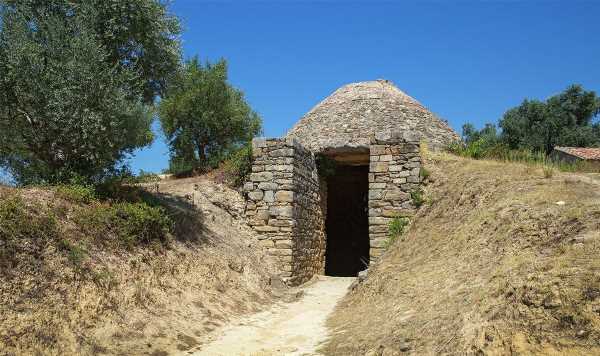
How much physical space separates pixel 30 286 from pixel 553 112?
119ft

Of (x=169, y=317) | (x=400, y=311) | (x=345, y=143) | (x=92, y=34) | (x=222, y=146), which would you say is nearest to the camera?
(x=400, y=311)

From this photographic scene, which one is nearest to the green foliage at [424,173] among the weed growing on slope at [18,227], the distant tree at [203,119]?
the weed growing on slope at [18,227]

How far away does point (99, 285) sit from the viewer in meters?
6.94

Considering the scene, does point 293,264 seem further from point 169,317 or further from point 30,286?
point 30,286

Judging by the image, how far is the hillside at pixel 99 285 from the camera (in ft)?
19.2

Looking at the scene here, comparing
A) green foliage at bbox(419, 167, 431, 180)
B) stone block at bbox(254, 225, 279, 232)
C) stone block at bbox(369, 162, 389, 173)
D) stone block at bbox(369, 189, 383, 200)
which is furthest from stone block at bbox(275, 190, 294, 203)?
green foliage at bbox(419, 167, 431, 180)

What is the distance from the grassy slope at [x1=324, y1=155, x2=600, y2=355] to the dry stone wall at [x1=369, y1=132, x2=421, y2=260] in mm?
1515

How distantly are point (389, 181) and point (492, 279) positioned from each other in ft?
23.8

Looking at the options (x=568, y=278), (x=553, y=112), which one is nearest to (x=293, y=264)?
(x=568, y=278)

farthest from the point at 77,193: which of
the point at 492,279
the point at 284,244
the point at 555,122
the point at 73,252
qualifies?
the point at 555,122

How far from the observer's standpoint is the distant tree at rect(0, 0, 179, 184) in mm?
8844

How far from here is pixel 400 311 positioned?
21.7ft

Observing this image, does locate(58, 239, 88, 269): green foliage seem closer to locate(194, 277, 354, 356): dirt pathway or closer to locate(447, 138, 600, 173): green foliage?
locate(194, 277, 354, 356): dirt pathway

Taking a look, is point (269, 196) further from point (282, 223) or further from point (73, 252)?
point (73, 252)
